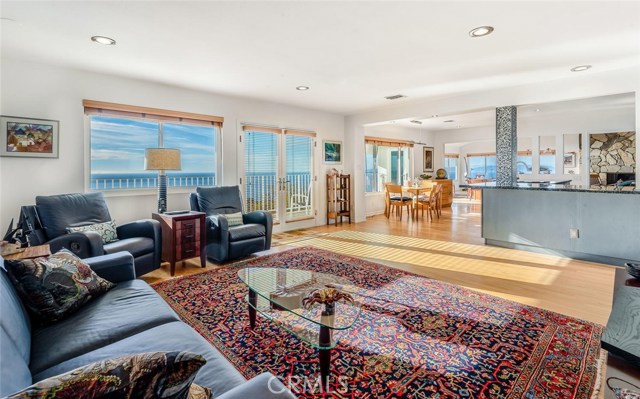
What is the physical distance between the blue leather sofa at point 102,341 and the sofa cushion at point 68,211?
189 centimetres

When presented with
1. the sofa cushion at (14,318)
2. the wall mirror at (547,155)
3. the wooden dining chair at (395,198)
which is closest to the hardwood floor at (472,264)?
the wooden dining chair at (395,198)

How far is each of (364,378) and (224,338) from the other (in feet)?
3.35

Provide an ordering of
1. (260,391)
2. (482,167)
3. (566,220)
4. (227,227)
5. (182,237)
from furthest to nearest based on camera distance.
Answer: (482,167) < (566,220) < (227,227) < (182,237) < (260,391)

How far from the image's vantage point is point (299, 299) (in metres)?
2.17

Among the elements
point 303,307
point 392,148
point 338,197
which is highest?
point 392,148

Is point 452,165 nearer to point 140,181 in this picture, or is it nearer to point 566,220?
point 566,220

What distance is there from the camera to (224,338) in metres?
2.27

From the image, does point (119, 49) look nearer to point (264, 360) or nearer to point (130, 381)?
point (264, 360)

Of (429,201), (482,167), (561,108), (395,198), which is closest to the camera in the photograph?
(561,108)

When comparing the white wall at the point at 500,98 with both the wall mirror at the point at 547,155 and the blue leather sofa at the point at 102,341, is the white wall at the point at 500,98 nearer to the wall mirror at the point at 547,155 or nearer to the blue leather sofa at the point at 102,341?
the wall mirror at the point at 547,155

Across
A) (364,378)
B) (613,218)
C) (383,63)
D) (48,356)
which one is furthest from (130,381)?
(613,218)

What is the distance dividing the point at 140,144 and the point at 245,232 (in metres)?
1.97

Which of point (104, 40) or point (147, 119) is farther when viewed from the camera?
point (147, 119)

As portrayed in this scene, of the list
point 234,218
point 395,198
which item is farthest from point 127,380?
point 395,198
